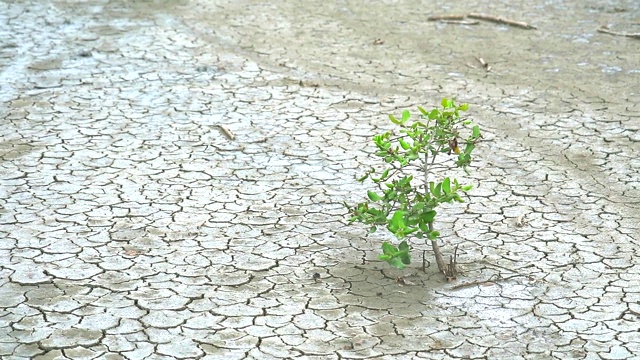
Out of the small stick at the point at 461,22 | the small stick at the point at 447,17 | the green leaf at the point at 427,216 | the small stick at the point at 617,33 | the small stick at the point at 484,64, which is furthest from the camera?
the small stick at the point at 447,17

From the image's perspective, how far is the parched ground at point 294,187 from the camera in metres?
3.73

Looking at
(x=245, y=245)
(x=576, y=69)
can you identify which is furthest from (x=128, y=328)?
(x=576, y=69)

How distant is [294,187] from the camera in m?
5.19

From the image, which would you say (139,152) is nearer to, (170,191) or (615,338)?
(170,191)

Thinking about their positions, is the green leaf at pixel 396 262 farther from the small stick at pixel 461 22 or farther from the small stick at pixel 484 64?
the small stick at pixel 461 22

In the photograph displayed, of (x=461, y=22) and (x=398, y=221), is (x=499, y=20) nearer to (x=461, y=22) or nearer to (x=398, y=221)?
(x=461, y=22)

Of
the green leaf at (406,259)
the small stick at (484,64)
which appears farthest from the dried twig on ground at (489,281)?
the small stick at (484,64)

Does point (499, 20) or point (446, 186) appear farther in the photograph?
point (499, 20)

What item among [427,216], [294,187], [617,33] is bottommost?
[294,187]

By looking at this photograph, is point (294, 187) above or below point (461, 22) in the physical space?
below

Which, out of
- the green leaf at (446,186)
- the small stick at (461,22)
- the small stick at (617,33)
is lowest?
the small stick at (461,22)

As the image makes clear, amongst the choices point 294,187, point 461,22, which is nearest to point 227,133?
point 294,187

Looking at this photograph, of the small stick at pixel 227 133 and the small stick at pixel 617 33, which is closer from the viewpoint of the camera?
the small stick at pixel 227 133

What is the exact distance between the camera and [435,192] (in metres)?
4.03
